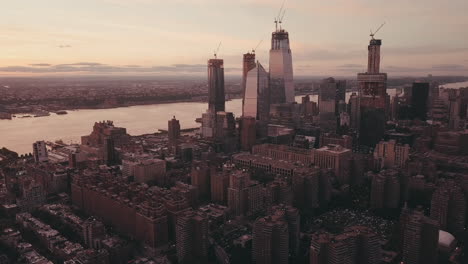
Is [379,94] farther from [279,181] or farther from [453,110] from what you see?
[279,181]

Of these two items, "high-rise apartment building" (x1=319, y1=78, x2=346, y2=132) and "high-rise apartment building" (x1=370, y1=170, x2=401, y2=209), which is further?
"high-rise apartment building" (x1=319, y1=78, x2=346, y2=132)

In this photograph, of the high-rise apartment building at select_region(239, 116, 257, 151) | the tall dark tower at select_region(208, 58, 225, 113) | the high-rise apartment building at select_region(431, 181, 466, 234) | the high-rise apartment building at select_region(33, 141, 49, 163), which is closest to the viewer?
the high-rise apartment building at select_region(431, 181, 466, 234)

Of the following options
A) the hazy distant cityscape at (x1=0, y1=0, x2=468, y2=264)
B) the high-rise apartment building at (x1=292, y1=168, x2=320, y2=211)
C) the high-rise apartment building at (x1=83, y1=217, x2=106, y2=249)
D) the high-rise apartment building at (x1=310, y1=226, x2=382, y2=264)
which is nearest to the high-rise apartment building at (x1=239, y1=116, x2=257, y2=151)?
the hazy distant cityscape at (x1=0, y1=0, x2=468, y2=264)

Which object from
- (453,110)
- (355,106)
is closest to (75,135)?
(355,106)

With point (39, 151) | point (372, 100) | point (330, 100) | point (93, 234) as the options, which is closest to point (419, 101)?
point (330, 100)

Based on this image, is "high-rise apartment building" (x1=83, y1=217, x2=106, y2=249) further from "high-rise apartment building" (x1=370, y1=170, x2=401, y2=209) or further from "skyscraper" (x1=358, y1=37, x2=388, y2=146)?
"skyscraper" (x1=358, y1=37, x2=388, y2=146)

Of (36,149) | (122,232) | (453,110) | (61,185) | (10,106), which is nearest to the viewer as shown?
(122,232)

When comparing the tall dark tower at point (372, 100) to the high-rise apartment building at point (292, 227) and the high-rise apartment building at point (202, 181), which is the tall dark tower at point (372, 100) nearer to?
the high-rise apartment building at point (202, 181)
